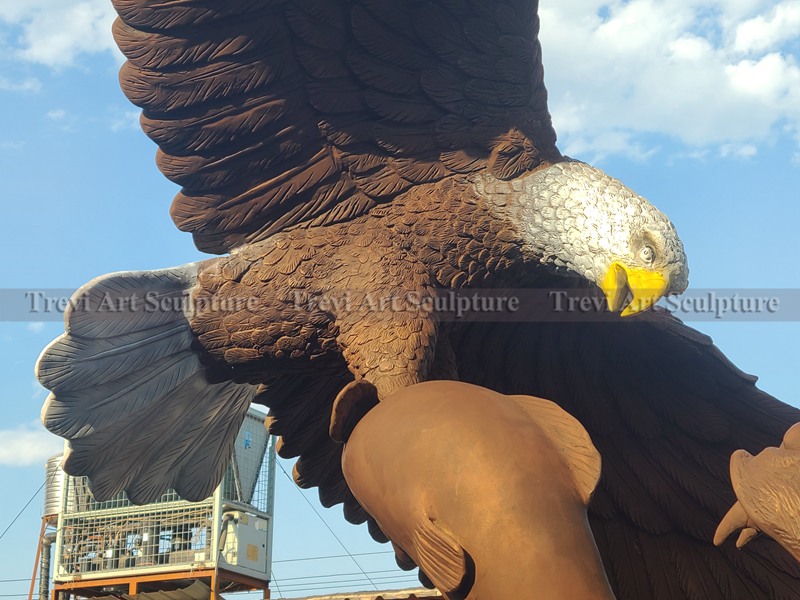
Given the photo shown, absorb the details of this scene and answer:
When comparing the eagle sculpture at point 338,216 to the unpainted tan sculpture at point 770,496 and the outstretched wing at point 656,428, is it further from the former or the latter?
the unpainted tan sculpture at point 770,496

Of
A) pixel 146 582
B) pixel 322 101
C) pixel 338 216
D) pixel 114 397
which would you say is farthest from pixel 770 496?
pixel 146 582

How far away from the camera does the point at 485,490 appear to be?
84.8 inches

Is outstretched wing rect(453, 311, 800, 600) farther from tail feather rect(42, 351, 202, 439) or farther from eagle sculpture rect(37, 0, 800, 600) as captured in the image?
tail feather rect(42, 351, 202, 439)

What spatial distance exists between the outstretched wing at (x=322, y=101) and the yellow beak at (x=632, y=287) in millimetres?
564

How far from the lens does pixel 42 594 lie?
9656 millimetres

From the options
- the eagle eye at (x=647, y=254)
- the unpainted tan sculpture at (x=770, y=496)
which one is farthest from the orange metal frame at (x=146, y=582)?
the unpainted tan sculpture at (x=770, y=496)

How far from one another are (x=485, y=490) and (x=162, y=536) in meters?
A: 7.92

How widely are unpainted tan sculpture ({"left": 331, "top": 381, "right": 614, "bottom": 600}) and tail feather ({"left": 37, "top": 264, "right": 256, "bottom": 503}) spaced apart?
1.26 m

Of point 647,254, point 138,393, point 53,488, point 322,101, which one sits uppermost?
point 53,488

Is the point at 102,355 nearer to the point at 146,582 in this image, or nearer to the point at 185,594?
the point at 146,582

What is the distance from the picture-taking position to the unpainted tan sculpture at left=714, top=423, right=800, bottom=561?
216 cm

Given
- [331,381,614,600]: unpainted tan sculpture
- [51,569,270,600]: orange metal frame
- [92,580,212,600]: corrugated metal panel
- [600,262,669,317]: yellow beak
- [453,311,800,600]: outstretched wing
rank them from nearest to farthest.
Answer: [331,381,614,600]: unpainted tan sculpture, [600,262,669,317]: yellow beak, [453,311,800,600]: outstretched wing, [51,569,270,600]: orange metal frame, [92,580,212,600]: corrugated metal panel

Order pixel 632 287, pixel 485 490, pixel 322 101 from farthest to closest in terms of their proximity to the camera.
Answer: pixel 322 101
pixel 632 287
pixel 485 490

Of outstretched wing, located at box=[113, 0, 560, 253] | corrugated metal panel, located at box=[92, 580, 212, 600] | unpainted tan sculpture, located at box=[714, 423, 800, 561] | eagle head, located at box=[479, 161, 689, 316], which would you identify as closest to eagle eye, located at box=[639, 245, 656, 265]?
eagle head, located at box=[479, 161, 689, 316]
